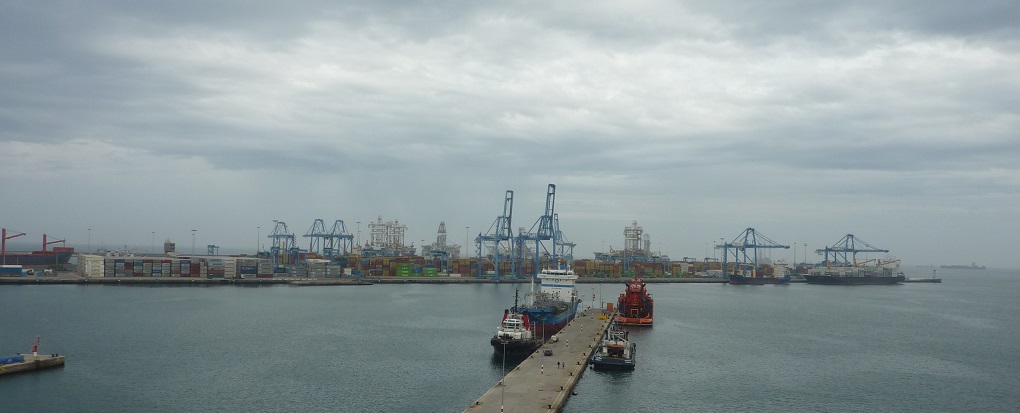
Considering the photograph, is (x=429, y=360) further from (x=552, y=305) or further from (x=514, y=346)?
(x=552, y=305)

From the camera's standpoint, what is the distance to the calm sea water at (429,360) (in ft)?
104

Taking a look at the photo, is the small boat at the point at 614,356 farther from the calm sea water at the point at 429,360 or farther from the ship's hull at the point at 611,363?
the calm sea water at the point at 429,360

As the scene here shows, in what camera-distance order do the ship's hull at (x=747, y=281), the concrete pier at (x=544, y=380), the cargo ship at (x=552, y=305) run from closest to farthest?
the concrete pier at (x=544, y=380)
the cargo ship at (x=552, y=305)
the ship's hull at (x=747, y=281)

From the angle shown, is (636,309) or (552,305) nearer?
(552,305)

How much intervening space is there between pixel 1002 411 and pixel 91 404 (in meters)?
41.0

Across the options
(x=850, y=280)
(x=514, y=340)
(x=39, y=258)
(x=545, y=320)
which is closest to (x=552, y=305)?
(x=545, y=320)

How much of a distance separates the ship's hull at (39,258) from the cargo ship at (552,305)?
4274 inches

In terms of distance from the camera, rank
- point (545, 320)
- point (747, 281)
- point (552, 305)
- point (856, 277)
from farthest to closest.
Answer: point (856, 277) → point (747, 281) → point (552, 305) → point (545, 320)

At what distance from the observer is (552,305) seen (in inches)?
2232

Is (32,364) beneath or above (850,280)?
above

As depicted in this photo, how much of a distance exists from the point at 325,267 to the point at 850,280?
366ft

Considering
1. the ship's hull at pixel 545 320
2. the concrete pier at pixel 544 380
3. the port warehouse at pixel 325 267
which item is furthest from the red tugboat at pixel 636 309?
the port warehouse at pixel 325 267

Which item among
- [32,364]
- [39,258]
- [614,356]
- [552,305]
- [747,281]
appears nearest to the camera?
[32,364]

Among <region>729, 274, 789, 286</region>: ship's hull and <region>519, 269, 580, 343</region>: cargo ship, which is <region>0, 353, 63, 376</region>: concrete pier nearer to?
<region>519, 269, 580, 343</region>: cargo ship
